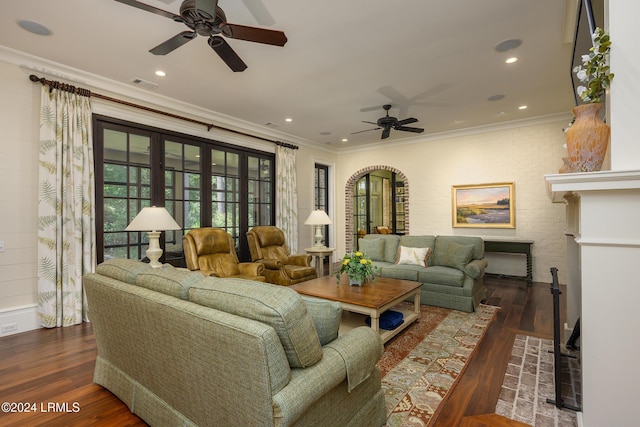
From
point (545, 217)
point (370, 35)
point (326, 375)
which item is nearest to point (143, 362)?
point (326, 375)

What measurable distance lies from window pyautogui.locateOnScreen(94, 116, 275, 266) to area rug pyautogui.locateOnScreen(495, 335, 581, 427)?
4.37 m

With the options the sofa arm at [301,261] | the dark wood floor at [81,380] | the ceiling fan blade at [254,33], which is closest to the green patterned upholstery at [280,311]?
the dark wood floor at [81,380]

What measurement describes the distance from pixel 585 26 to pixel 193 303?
300cm

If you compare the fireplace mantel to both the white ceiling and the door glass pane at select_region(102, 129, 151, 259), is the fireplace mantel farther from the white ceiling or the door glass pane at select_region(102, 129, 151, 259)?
the door glass pane at select_region(102, 129, 151, 259)

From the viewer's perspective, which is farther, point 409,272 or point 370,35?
point 409,272

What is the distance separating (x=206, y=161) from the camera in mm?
5094

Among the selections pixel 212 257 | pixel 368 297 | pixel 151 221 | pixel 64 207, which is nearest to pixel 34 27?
pixel 64 207

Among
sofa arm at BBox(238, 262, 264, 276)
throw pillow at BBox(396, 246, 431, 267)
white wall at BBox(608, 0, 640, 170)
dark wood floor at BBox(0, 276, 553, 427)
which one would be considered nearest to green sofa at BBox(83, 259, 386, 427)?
dark wood floor at BBox(0, 276, 553, 427)

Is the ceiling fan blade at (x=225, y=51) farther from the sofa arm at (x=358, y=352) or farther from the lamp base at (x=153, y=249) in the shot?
the sofa arm at (x=358, y=352)

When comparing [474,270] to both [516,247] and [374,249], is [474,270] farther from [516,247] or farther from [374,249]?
[516,247]

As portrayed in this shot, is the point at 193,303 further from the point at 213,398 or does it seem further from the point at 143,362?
the point at 143,362

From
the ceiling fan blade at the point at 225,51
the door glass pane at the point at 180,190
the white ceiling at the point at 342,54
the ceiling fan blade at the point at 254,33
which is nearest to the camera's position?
the ceiling fan blade at the point at 254,33

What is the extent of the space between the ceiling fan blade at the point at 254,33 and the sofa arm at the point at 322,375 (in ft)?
7.19

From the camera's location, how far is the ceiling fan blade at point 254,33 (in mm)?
2279
